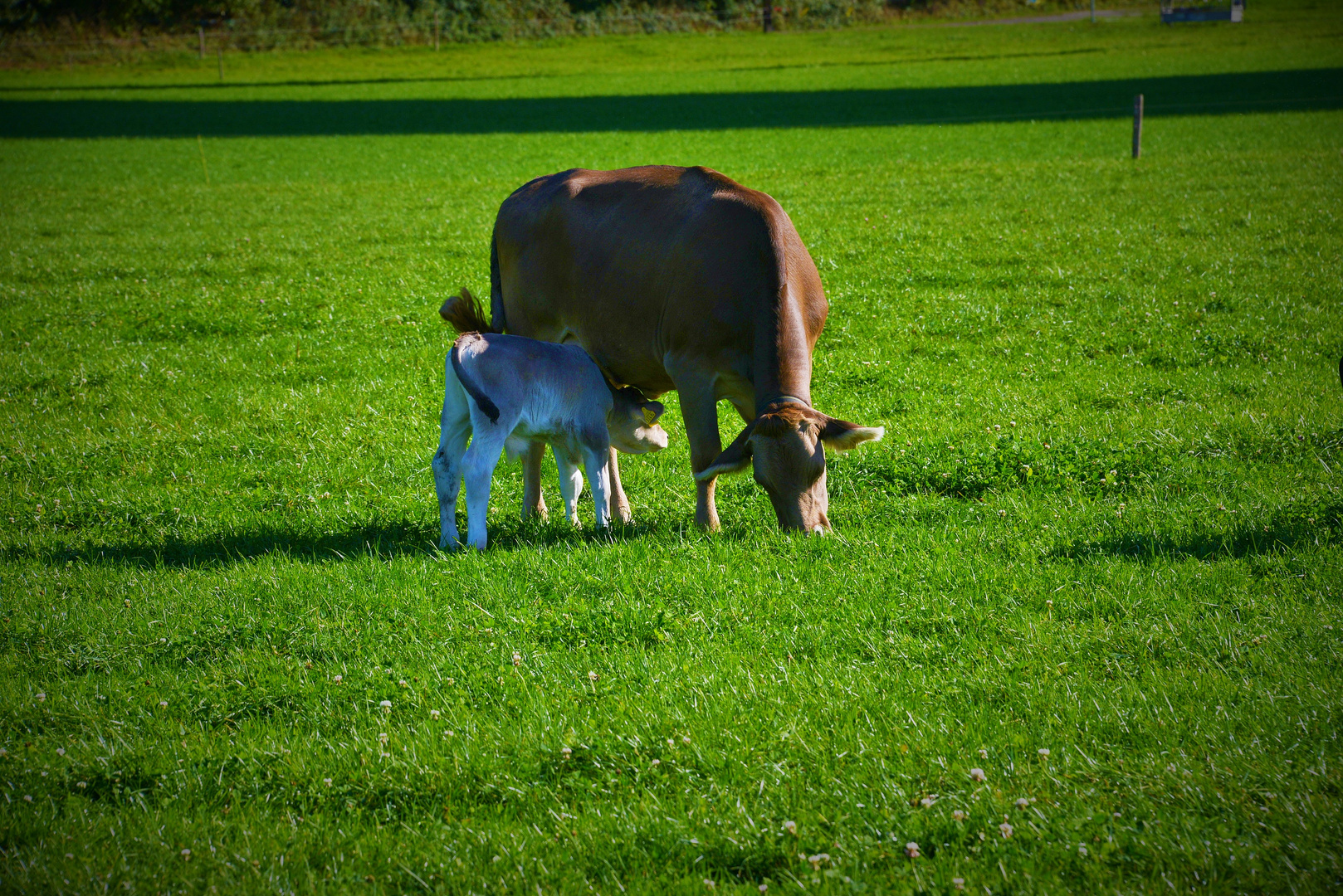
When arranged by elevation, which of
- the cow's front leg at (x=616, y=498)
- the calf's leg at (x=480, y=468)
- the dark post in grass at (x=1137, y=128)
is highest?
the dark post in grass at (x=1137, y=128)

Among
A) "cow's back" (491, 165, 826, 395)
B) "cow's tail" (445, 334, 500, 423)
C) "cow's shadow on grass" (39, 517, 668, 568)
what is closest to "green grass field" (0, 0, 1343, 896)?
"cow's shadow on grass" (39, 517, 668, 568)

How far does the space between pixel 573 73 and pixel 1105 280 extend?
5481 centimetres

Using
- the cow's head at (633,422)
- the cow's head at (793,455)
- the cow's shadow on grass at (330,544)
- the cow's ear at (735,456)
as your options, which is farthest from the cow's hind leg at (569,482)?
the cow's ear at (735,456)

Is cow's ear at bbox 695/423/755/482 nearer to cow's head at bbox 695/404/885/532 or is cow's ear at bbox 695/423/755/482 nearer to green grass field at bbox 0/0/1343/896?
cow's head at bbox 695/404/885/532

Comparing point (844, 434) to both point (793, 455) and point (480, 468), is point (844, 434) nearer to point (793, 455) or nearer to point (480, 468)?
point (793, 455)

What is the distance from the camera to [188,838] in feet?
14.3

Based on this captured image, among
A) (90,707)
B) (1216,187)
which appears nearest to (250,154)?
(1216,187)

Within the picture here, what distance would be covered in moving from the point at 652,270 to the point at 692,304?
58 centimetres

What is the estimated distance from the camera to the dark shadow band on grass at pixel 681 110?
40906mm

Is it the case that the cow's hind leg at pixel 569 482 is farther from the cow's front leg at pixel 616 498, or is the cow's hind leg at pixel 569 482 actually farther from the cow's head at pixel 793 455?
the cow's head at pixel 793 455

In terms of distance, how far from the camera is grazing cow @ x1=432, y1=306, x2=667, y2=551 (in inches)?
281

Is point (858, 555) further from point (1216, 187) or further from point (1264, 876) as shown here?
point (1216, 187)

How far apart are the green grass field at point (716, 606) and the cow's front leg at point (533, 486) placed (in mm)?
431

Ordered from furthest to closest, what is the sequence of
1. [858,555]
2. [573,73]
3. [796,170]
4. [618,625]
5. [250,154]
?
[573,73], [250,154], [796,170], [858,555], [618,625]
